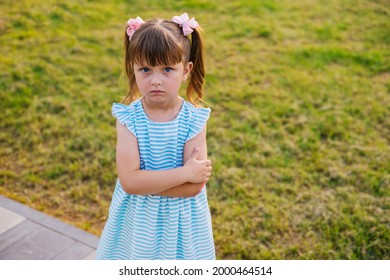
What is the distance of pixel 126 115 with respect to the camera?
190 centimetres

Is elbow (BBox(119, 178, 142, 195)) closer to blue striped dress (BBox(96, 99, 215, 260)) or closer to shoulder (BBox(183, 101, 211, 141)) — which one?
blue striped dress (BBox(96, 99, 215, 260))

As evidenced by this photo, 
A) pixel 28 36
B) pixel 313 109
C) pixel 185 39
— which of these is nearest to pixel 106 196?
pixel 185 39

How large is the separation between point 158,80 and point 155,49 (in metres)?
0.11

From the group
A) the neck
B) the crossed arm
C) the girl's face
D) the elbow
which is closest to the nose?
the girl's face

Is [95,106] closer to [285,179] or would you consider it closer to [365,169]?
[285,179]

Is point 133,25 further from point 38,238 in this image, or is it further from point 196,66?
point 38,238

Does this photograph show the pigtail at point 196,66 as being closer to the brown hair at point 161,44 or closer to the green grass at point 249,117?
the brown hair at point 161,44

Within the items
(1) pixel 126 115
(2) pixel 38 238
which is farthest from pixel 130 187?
(2) pixel 38 238

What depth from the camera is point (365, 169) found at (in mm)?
3480

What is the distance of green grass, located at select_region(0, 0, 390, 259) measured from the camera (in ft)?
10.1

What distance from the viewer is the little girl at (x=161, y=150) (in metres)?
1.79

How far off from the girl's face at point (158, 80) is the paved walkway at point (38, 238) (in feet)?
4.30

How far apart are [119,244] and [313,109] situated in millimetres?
2515

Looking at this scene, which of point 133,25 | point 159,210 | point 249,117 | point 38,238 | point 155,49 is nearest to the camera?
point 155,49
